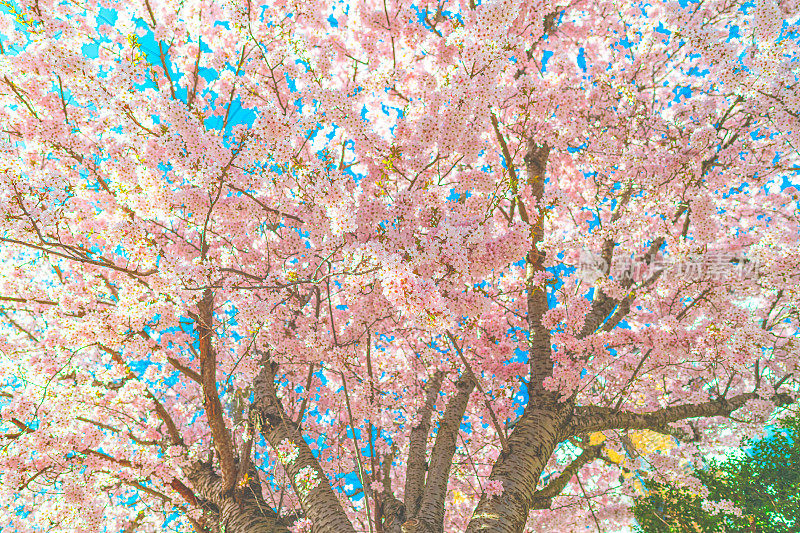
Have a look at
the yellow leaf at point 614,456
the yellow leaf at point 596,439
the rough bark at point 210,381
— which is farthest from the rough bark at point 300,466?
the yellow leaf at point 614,456

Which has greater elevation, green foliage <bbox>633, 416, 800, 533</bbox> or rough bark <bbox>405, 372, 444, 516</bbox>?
green foliage <bbox>633, 416, 800, 533</bbox>

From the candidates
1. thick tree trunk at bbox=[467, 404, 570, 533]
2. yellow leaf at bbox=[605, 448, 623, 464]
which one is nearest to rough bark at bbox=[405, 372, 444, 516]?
thick tree trunk at bbox=[467, 404, 570, 533]

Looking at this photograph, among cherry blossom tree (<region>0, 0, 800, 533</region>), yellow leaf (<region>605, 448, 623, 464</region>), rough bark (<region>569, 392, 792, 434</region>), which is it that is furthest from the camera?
yellow leaf (<region>605, 448, 623, 464</region>)

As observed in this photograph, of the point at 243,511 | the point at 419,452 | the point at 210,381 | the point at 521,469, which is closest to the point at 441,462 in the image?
the point at 419,452

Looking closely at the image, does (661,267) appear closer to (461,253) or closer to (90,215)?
(461,253)

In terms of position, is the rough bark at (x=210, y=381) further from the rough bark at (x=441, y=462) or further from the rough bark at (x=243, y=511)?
the rough bark at (x=441, y=462)

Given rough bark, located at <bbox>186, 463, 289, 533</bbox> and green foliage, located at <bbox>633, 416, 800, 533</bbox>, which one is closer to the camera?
rough bark, located at <bbox>186, 463, 289, 533</bbox>

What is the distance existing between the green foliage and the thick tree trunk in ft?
24.7

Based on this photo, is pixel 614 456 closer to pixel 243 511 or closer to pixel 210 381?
pixel 243 511

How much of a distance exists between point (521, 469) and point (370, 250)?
2794 millimetres

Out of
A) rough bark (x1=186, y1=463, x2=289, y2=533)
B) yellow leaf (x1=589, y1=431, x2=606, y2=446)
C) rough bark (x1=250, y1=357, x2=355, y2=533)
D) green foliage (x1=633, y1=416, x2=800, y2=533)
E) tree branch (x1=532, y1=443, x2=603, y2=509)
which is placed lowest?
rough bark (x1=186, y1=463, x2=289, y2=533)

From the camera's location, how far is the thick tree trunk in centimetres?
367

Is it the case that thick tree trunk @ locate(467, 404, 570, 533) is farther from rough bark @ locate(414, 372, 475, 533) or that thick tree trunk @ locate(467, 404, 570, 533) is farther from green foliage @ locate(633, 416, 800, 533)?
green foliage @ locate(633, 416, 800, 533)

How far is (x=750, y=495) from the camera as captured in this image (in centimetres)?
1023
